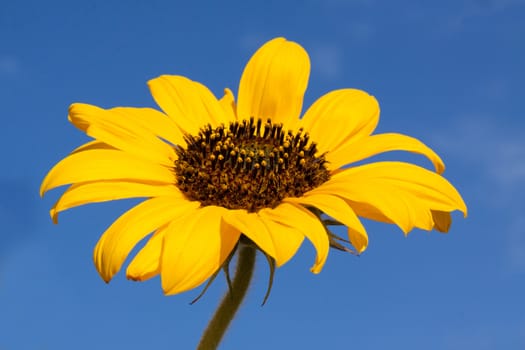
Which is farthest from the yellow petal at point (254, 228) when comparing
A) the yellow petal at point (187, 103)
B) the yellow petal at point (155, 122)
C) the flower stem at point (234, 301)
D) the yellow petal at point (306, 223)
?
the yellow petal at point (187, 103)

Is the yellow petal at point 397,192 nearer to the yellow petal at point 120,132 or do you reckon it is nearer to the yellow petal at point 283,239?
the yellow petal at point 283,239

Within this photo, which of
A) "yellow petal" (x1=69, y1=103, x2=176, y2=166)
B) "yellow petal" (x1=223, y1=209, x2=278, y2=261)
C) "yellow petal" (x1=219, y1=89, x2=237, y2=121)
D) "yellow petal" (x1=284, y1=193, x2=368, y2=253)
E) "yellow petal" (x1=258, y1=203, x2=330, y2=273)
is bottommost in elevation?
"yellow petal" (x1=223, y1=209, x2=278, y2=261)

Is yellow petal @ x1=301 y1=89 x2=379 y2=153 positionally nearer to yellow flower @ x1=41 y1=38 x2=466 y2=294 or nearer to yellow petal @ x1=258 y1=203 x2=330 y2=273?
yellow flower @ x1=41 y1=38 x2=466 y2=294

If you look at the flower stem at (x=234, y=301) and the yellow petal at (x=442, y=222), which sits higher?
the yellow petal at (x=442, y=222)

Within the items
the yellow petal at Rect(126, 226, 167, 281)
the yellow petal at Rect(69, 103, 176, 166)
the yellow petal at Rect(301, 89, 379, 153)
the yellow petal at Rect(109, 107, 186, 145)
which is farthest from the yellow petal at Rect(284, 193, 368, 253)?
the yellow petal at Rect(109, 107, 186, 145)

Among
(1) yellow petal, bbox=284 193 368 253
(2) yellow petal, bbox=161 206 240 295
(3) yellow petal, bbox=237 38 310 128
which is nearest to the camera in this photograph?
(2) yellow petal, bbox=161 206 240 295

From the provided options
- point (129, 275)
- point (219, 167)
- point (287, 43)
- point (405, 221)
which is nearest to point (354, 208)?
point (405, 221)
